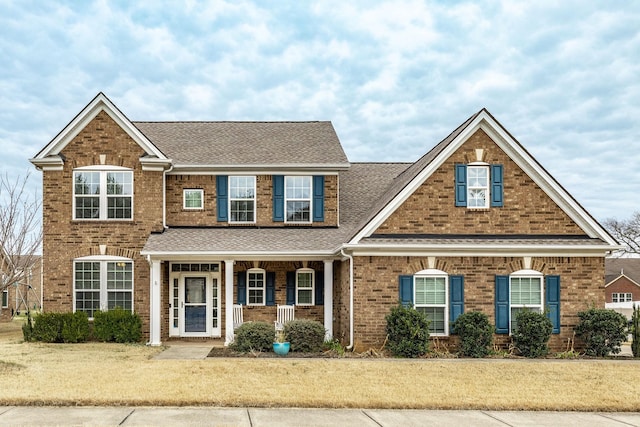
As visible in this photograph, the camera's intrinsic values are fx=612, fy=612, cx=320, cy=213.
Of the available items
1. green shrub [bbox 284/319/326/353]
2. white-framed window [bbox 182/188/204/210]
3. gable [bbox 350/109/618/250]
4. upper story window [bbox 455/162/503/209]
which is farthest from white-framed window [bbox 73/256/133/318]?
upper story window [bbox 455/162/503/209]

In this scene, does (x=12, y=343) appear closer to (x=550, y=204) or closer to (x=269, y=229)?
(x=269, y=229)

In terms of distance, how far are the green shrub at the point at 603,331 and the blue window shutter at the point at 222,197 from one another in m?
11.6

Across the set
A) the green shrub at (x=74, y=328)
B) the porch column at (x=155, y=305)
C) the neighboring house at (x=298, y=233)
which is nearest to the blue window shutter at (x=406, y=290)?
the neighboring house at (x=298, y=233)

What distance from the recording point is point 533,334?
16.4m

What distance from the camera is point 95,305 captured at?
1950 centimetres

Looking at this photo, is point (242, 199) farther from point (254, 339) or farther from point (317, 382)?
point (317, 382)

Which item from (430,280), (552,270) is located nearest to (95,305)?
A: (430,280)

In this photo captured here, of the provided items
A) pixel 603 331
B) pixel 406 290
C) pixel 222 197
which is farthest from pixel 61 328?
pixel 603 331

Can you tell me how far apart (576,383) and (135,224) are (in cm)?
1363

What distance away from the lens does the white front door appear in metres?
20.3

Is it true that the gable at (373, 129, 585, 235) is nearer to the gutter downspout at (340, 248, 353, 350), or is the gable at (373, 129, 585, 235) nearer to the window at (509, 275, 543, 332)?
the window at (509, 275, 543, 332)

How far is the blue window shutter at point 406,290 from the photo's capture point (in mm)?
16906

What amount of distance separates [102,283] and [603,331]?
14960 millimetres

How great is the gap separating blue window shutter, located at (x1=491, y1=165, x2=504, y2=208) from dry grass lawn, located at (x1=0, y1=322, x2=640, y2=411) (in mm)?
4446
